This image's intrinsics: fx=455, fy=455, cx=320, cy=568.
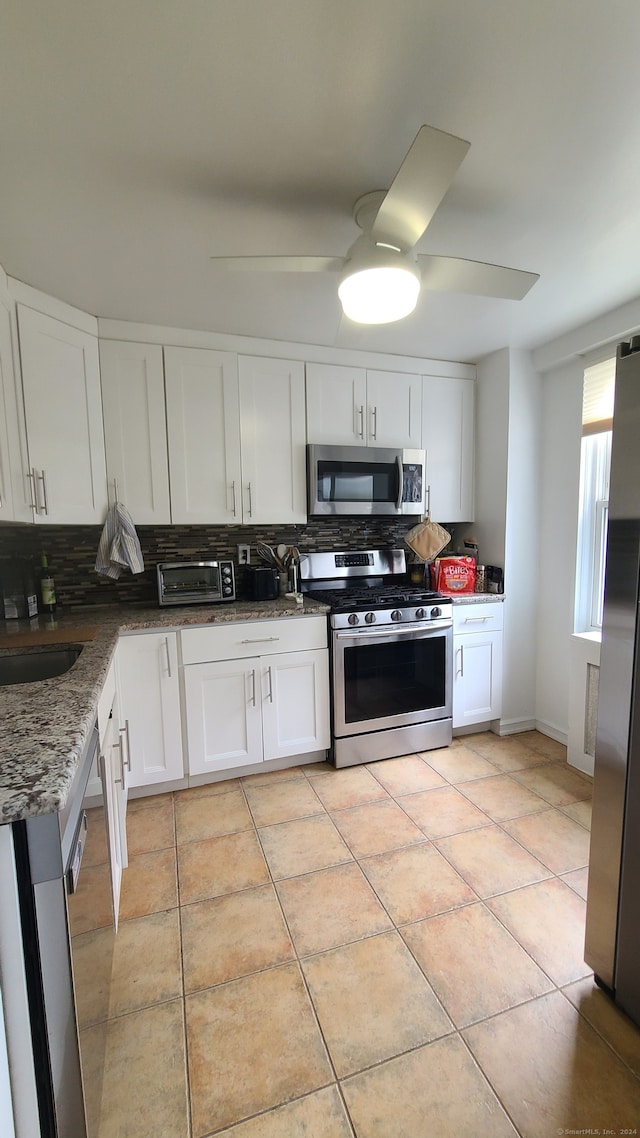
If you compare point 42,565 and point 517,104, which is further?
point 42,565

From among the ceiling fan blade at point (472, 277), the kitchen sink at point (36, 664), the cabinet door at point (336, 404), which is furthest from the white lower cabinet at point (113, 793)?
the cabinet door at point (336, 404)

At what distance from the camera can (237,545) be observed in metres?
2.85

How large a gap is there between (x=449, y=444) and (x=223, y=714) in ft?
7.25

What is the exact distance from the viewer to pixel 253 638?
7.73 ft

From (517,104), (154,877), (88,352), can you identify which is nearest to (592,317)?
(517,104)

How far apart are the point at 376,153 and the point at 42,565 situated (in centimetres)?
228

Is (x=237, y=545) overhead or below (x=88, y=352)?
below

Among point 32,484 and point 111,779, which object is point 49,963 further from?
point 32,484

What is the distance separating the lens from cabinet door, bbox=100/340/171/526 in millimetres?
2303

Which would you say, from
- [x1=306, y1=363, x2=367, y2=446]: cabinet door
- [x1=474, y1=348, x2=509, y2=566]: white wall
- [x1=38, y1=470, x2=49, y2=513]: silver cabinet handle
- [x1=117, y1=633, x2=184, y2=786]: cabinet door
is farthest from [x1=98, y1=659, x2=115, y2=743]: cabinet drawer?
[x1=474, y1=348, x2=509, y2=566]: white wall

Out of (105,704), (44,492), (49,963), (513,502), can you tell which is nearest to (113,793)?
(105,704)

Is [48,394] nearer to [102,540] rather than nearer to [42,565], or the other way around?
[102,540]

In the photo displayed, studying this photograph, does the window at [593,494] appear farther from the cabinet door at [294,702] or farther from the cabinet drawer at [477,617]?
the cabinet door at [294,702]

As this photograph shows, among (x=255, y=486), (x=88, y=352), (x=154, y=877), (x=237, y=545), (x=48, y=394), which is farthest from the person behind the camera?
(x=237, y=545)
